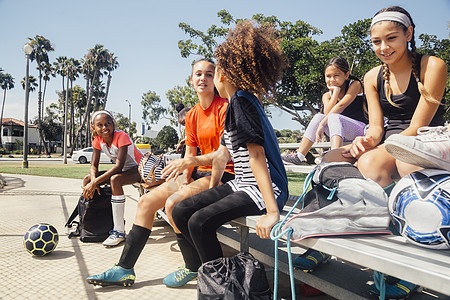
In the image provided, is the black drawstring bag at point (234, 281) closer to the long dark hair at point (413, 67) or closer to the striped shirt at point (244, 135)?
the striped shirt at point (244, 135)

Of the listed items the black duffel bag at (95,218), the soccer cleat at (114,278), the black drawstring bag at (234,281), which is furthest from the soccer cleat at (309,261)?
the black duffel bag at (95,218)

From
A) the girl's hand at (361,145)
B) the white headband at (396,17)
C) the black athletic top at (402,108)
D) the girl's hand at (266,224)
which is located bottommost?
the girl's hand at (266,224)

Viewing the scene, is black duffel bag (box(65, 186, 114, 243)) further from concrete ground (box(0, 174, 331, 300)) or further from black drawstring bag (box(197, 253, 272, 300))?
black drawstring bag (box(197, 253, 272, 300))

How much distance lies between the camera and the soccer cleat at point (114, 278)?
103 inches

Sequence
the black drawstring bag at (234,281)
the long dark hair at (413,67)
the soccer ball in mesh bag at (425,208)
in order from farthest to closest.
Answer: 1. the long dark hair at (413,67)
2. the black drawstring bag at (234,281)
3. the soccer ball in mesh bag at (425,208)

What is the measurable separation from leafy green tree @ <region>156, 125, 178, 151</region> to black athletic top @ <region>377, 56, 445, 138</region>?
49.0m

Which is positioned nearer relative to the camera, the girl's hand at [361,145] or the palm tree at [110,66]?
the girl's hand at [361,145]

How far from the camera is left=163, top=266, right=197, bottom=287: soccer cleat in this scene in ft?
8.87

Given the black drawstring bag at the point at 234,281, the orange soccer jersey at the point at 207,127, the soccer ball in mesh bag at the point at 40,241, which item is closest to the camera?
the black drawstring bag at the point at 234,281

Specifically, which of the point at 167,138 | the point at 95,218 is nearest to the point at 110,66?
the point at 167,138

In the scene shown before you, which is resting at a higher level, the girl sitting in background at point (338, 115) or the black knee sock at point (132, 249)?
the girl sitting in background at point (338, 115)

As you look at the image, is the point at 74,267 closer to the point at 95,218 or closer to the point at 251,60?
the point at 95,218

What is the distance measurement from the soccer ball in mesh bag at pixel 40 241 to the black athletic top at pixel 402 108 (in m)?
3.39

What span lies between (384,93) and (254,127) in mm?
1122
